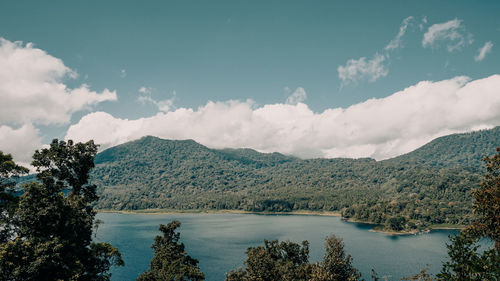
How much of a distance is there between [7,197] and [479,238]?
45913 mm

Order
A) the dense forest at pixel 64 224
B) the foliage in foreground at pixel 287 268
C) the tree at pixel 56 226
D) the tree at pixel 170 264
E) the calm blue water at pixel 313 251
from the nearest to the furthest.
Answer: the dense forest at pixel 64 224, the tree at pixel 56 226, the tree at pixel 170 264, the foliage in foreground at pixel 287 268, the calm blue water at pixel 313 251

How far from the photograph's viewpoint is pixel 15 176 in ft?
104

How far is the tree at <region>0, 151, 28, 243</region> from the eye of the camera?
A: 100 ft

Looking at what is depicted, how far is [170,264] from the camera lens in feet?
150

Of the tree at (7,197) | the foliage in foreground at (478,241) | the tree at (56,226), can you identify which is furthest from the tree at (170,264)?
the foliage in foreground at (478,241)

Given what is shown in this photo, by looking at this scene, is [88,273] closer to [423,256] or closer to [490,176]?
[490,176]

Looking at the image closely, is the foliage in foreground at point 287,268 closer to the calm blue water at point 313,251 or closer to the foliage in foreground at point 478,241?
the foliage in foreground at point 478,241

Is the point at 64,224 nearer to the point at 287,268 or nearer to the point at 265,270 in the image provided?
the point at 265,270

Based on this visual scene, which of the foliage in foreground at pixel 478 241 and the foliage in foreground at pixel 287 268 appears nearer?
the foliage in foreground at pixel 478 241

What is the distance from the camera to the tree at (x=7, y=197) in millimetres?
30516

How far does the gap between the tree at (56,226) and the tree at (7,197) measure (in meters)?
0.77

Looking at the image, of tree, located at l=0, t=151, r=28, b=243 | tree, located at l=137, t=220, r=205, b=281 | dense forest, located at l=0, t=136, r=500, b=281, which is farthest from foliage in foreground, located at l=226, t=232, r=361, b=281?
tree, located at l=0, t=151, r=28, b=243

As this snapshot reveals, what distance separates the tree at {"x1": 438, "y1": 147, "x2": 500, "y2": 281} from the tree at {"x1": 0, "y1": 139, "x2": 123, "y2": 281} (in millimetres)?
34954

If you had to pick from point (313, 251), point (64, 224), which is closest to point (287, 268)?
point (64, 224)
